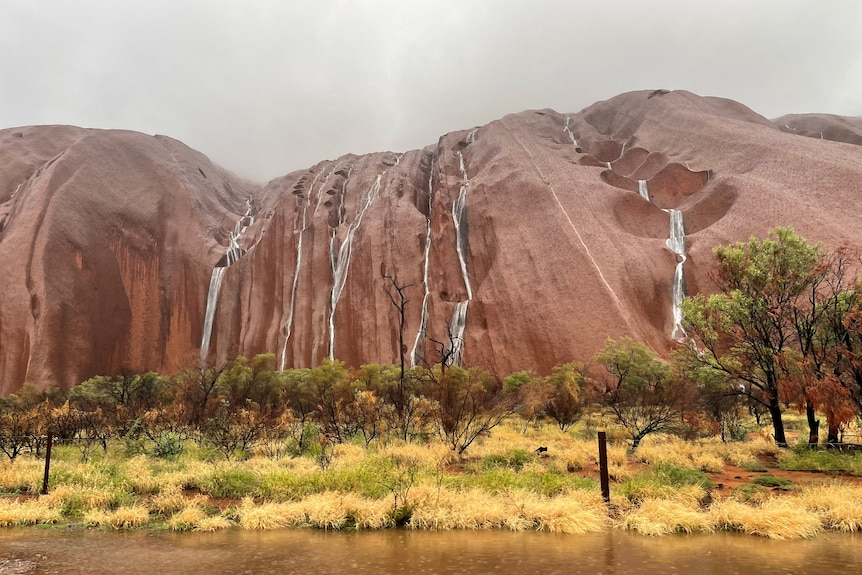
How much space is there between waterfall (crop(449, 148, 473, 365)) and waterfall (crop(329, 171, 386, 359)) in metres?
10.5

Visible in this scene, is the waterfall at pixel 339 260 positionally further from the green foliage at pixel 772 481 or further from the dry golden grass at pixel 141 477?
the green foliage at pixel 772 481

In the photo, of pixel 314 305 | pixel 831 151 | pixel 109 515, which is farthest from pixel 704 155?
pixel 109 515

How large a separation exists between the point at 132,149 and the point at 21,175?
1335 centimetres

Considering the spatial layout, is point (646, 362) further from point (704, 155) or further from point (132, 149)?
point (132, 149)

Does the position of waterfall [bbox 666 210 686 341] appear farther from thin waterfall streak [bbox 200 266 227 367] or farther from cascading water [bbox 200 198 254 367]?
thin waterfall streak [bbox 200 266 227 367]

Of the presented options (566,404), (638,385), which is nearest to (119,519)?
(566,404)

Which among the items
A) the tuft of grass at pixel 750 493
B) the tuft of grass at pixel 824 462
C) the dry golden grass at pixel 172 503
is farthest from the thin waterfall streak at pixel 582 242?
the dry golden grass at pixel 172 503

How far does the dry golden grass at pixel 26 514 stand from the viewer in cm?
873

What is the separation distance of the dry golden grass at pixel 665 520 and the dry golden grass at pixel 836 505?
1.81m

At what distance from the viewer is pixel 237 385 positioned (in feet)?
109

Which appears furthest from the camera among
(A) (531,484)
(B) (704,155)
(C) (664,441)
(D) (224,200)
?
(D) (224,200)

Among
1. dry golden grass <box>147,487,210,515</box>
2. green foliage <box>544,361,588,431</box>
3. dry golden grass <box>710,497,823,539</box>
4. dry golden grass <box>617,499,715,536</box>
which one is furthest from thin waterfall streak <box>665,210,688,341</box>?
dry golden grass <box>147,487,210,515</box>

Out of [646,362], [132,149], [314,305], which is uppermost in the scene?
[132,149]

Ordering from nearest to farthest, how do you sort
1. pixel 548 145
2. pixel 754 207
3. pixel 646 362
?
pixel 646 362
pixel 754 207
pixel 548 145
